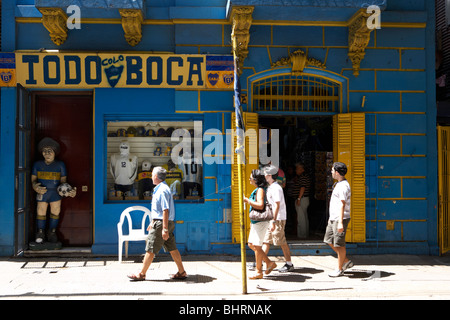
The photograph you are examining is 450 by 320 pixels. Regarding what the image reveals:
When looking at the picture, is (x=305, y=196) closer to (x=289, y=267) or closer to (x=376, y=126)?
(x=376, y=126)

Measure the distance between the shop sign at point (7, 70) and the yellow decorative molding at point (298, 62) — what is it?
5150mm

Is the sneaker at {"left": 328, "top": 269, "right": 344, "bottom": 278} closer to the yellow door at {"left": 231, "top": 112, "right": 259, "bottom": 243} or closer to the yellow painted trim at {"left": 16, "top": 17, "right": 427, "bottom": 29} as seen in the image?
the yellow door at {"left": 231, "top": 112, "right": 259, "bottom": 243}

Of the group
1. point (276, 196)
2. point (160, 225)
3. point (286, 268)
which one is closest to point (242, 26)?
point (276, 196)

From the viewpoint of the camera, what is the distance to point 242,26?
8.46 metres

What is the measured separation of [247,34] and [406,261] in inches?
211

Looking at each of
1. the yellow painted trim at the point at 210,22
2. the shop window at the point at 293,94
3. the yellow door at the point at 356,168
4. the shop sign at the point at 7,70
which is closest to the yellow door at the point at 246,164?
the shop window at the point at 293,94

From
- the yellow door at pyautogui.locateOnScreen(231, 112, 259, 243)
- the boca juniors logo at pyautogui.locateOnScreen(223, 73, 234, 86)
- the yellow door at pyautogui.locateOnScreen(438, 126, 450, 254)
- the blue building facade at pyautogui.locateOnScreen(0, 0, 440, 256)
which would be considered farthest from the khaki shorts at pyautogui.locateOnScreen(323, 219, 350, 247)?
the boca juniors logo at pyautogui.locateOnScreen(223, 73, 234, 86)

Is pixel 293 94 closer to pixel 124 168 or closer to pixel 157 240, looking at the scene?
pixel 124 168

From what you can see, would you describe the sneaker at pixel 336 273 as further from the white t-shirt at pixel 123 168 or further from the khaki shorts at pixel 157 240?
the white t-shirt at pixel 123 168

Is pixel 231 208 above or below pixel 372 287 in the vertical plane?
above

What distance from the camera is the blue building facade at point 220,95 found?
344 inches
